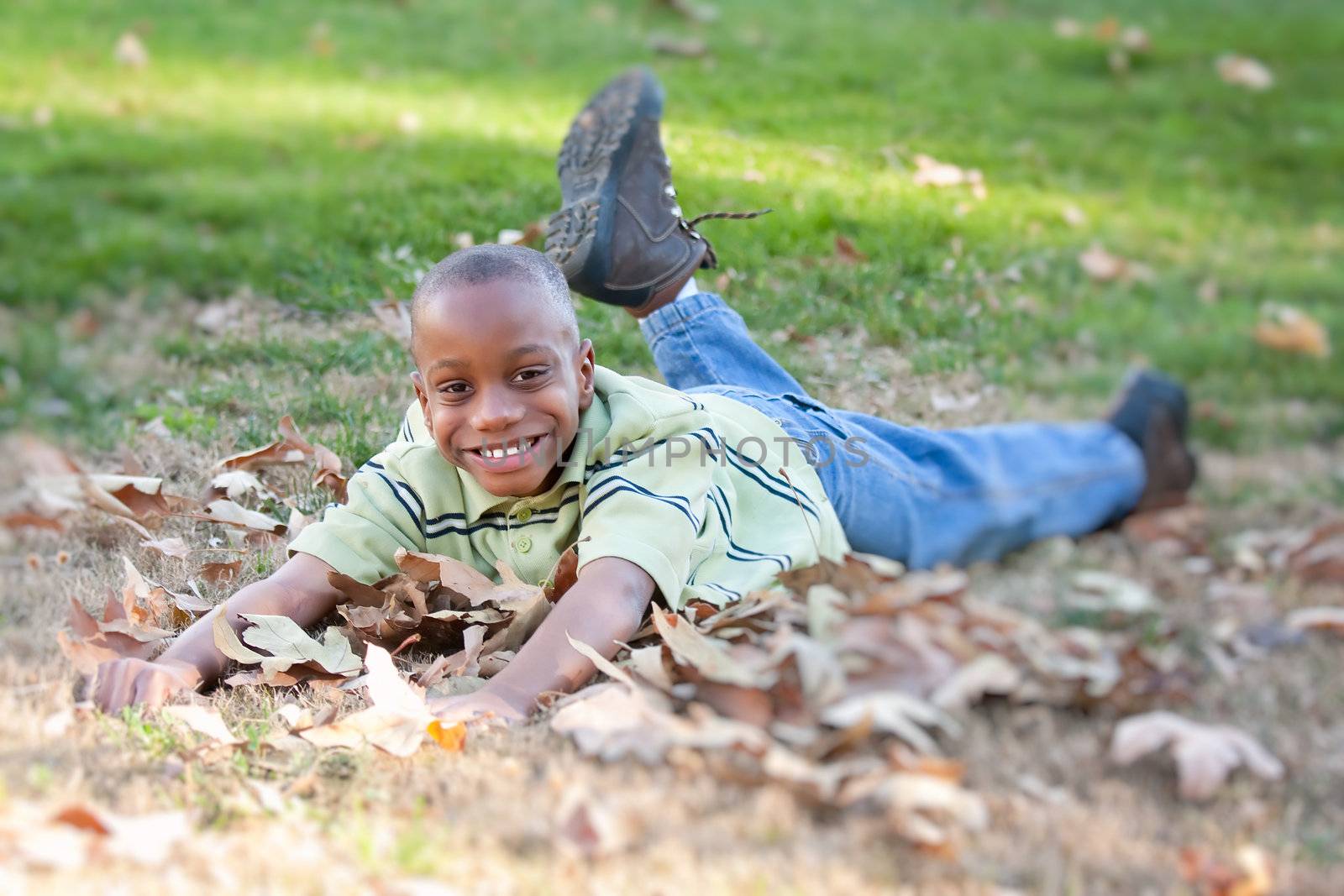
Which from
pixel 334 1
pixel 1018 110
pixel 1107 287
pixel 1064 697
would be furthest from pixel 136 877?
pixel 334 1

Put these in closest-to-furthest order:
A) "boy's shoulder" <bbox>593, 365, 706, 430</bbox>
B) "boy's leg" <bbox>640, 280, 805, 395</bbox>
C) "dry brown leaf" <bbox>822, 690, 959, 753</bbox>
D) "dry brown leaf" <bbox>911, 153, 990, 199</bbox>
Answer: "dry brown leaf" <bbox>822, 690, 959, 753</bbox>, "boy's shoulder" <bbox>593, 365, 706, 430</bbox>, "boy's leg" <bbox>640, 280, 805, 395</bbox>, "dry brown leaf" <bbox>911, 153, 990, 199</bbox>

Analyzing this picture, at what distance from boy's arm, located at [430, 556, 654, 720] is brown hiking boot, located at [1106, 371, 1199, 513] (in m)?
1.29

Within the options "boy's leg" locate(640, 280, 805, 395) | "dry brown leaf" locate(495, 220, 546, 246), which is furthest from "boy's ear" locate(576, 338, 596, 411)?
"dry brown leaf" locate(495, 220, 546, 246)

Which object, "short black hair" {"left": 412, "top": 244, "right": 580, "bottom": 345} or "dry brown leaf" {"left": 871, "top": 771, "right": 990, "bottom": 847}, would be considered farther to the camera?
"short black hair" {"left": 412, "top": 244, "right": 580, "bottom": 345}

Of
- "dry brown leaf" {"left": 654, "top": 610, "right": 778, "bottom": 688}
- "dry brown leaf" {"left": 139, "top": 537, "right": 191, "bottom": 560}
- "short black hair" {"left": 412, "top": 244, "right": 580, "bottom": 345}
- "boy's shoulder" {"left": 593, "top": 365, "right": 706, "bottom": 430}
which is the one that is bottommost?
"dry brown leaf" {"left": 139, "top": 537, "right": 191, "bottom": 560}

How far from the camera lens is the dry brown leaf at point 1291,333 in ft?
11.8

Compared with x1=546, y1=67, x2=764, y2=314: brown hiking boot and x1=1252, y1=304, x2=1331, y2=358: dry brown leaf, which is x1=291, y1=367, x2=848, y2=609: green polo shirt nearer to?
x1=546, y1=67, x2=764, y2=314: brown hiking boot

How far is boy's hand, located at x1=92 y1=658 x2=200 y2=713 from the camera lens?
246cm

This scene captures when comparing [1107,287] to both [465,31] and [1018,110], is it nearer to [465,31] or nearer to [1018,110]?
[1018,110]

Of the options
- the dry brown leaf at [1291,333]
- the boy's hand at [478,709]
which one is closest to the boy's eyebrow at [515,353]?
the boy's hand at [478,709]

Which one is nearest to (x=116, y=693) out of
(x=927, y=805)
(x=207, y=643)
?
(x=207, y=643)

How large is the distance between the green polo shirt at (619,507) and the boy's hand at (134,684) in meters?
0.44

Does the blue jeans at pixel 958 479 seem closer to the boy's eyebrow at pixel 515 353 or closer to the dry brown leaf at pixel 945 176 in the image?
the boy's eyebrow at pixel 515 353

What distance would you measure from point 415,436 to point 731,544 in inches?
32.5
